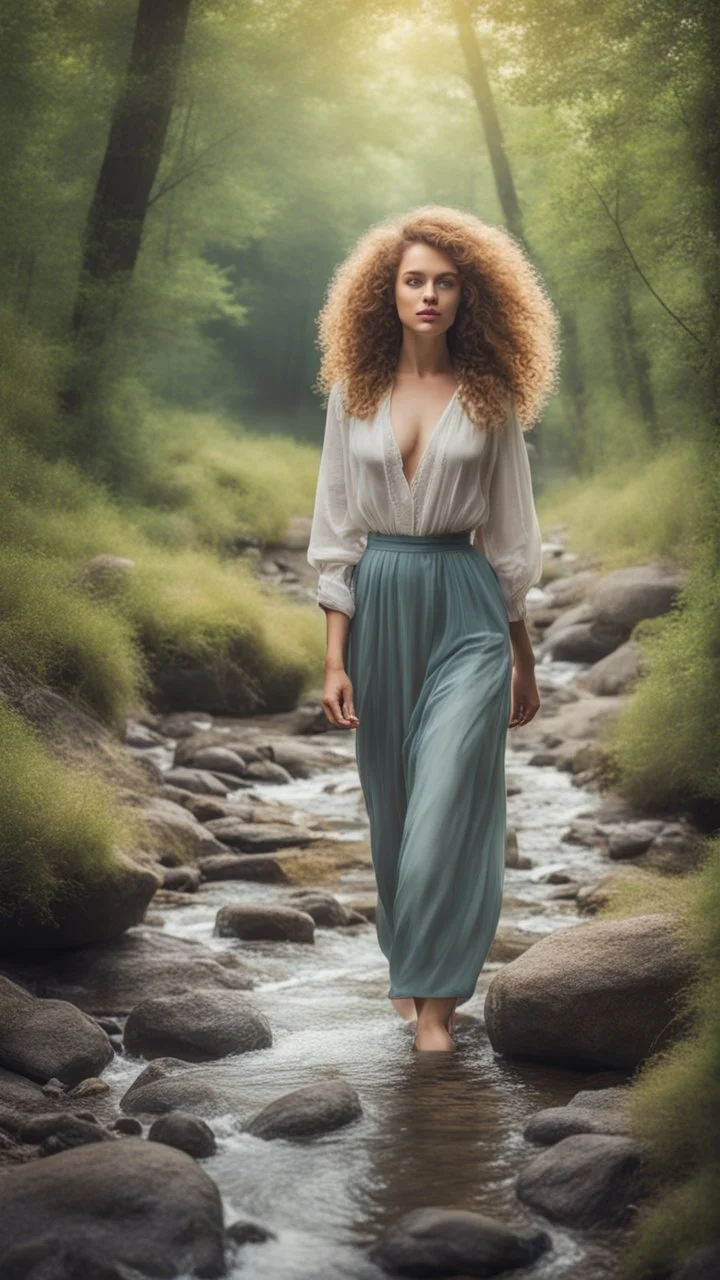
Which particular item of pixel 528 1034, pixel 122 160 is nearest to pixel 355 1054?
pixel 528 1034

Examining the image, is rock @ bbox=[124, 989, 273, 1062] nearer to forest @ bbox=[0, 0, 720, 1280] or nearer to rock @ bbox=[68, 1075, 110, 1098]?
rock @ bbox=[68, 1075, 110, 1098]

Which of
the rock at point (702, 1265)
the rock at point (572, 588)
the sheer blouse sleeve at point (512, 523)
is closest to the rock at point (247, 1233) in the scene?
the rock at point (702, 1265)

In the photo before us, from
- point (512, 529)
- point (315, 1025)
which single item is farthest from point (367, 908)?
point (512, 529)

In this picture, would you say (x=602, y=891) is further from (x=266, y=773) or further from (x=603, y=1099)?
(x=266, y=773)

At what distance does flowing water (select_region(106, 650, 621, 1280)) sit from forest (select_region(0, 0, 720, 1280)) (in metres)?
0.36

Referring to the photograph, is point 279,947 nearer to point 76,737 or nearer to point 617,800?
point 76,737

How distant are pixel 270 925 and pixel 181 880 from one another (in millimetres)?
854

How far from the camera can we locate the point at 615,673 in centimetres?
1084

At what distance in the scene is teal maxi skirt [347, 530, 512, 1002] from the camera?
3.68 m

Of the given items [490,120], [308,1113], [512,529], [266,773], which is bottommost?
[266,773]

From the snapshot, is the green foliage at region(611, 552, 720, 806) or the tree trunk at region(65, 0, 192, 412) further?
the tree trunk at region(65, 0, 192, 412)

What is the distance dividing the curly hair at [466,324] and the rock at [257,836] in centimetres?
306

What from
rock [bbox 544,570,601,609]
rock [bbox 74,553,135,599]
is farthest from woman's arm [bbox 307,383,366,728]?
rock [bbox 544,570,601,609]

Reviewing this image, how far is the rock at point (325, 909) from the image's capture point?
5438 mm
